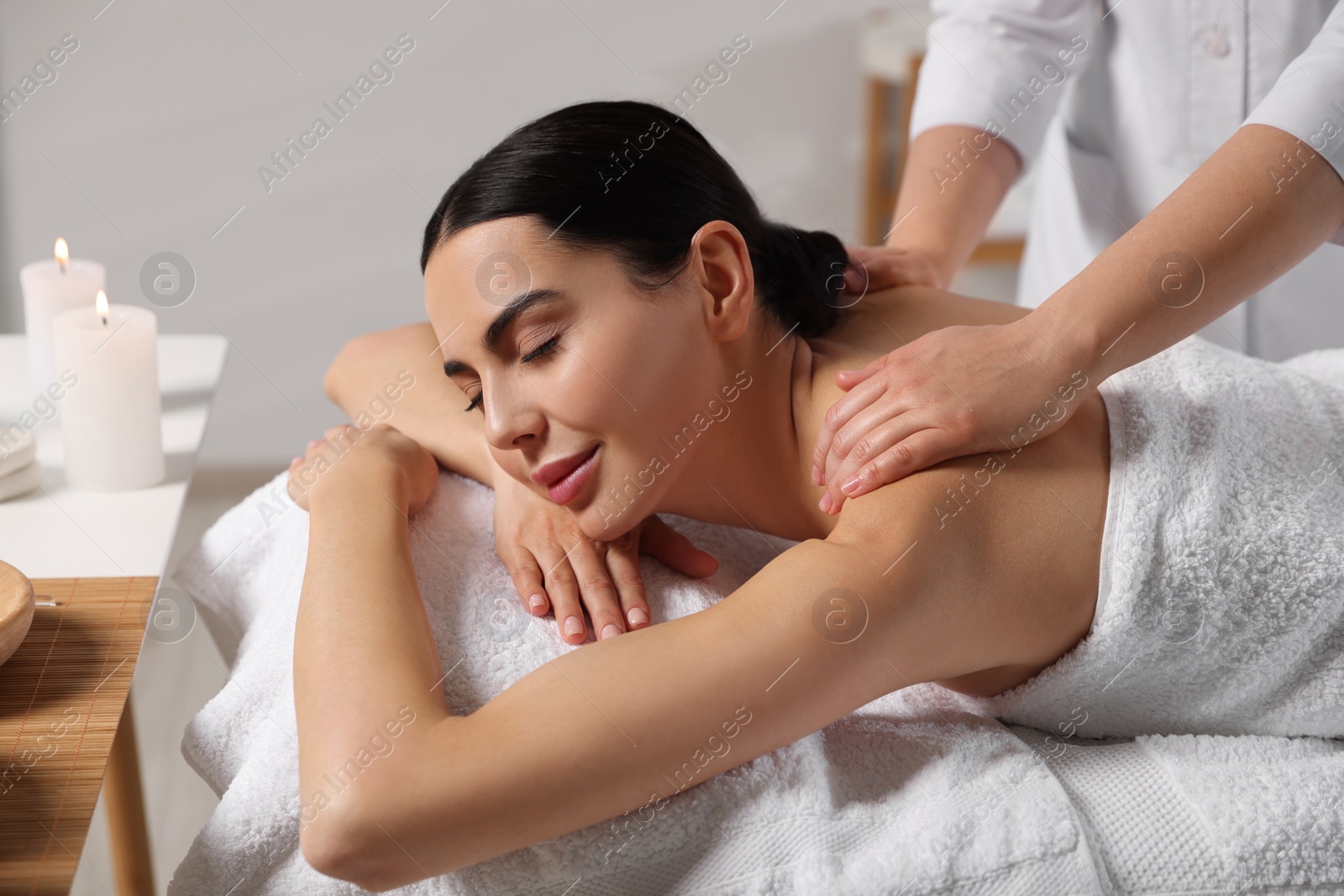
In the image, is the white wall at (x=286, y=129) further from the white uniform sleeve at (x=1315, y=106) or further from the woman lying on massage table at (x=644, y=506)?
the white uniform sleeve at (x=1315, y=106)

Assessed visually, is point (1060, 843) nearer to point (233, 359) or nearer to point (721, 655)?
point (721, 655)

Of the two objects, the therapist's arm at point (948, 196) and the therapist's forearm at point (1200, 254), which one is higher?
the therapist's forearm at point (1200, 254)

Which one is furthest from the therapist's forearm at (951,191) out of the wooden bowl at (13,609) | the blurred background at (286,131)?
the blurred background at (286,131)

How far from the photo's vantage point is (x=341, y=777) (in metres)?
0.75

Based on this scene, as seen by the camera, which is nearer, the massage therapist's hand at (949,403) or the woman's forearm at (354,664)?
the woman's forearm at (354,664)

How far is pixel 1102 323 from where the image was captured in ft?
3.05

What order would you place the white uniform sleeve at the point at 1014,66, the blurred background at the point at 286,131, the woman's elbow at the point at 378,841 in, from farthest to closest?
the blurred background at the point at 286,131 < the white uniform sleeve at the point at 1014,66 < the woman's elbow at the point at 378,841

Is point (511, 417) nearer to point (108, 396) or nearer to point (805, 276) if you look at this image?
point (805, 276)

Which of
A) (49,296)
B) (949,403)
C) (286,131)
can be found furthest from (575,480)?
(286,131)

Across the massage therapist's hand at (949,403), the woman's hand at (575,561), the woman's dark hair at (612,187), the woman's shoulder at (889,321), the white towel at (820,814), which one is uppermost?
the woman's dark hair at (612,187)

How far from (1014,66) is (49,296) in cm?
132

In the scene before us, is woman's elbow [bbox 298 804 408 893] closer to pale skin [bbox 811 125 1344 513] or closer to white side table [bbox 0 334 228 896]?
white side table [bbox 0 334 228 896]

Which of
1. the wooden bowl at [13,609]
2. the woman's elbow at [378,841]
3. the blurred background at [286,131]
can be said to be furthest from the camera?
the blurred background at [286,131]

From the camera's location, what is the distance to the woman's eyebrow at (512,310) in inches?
36.1
